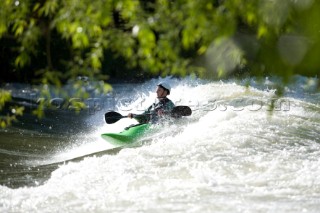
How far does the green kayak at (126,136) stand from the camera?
32.2 feet

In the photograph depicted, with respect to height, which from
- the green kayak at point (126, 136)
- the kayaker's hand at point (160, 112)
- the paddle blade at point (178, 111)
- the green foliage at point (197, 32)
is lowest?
the green foliage at point (197, 32)

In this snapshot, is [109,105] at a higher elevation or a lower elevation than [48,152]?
higher

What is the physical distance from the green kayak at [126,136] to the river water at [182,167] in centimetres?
15

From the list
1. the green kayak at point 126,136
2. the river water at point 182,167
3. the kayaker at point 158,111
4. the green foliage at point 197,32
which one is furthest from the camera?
the kayaker at point 158,111

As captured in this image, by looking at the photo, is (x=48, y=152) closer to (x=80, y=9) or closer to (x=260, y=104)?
(x=260, y=104)

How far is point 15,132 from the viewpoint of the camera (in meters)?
12.7

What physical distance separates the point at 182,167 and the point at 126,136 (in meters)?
2.74

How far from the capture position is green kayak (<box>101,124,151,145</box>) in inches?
386

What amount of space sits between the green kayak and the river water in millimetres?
149

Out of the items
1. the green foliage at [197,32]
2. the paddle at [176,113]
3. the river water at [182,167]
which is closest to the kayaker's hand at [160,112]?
the paddle at [176,113]

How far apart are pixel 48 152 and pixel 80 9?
738 centimetres

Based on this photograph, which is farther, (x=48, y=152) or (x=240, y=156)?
(x=48, y=152)

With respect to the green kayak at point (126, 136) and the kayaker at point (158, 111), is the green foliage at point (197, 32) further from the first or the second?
the kayaker at point (158, 111)

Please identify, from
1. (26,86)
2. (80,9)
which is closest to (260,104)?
(80,9)
